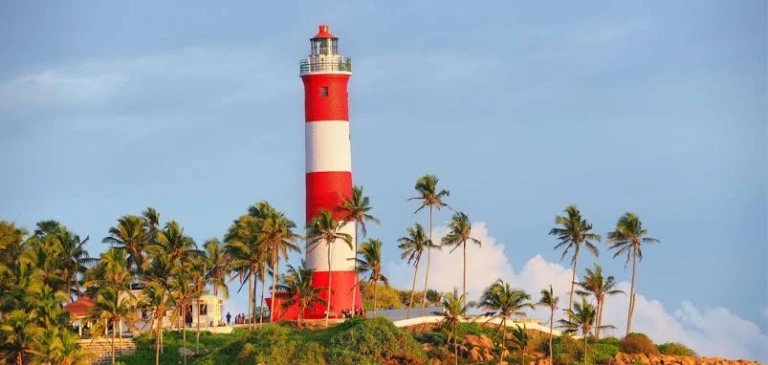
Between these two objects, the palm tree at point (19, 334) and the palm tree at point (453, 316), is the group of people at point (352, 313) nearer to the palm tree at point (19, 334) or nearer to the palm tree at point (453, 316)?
the palm tree at point (453, 316)

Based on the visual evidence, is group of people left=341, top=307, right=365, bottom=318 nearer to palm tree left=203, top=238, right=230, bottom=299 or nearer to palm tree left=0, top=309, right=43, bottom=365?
palm tree left=203, top=238, right=230, bottom=299

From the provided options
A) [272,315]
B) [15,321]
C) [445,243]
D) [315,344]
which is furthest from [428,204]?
[15,321]

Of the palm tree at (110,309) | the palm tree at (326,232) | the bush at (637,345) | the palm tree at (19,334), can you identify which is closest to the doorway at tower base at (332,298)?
the palm tree at (326,232)

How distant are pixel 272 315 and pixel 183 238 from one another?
20.9 feet

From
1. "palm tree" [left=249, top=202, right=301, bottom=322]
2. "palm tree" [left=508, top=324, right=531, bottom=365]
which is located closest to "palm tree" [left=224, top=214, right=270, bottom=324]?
"palm tree" [left=249, top=202, right=301, bottom=322]

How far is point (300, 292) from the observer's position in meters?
123

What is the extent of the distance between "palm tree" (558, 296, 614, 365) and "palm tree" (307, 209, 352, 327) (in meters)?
12.5

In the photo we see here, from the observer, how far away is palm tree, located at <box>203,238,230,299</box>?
127m

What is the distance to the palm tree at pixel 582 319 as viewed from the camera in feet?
388

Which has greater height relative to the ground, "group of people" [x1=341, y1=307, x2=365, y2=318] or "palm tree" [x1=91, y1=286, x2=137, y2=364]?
"group of people" [x1=341, y1=307, x2=365, y2=318]

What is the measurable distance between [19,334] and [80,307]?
524 inches

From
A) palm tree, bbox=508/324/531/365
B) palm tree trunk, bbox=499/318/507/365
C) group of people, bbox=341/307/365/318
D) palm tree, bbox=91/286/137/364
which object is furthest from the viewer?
group of people, bbox=341/307/365/318

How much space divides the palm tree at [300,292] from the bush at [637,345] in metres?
16.4

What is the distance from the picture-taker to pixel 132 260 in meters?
126
